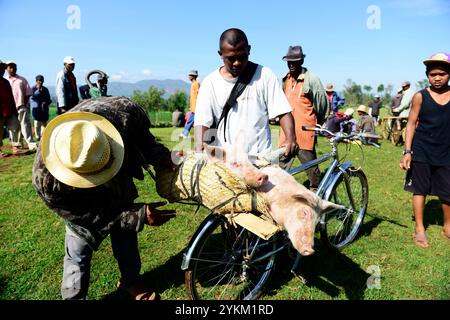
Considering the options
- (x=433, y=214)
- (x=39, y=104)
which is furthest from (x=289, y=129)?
(x=39, y=104)

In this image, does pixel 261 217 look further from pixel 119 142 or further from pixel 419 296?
pixel 419 296

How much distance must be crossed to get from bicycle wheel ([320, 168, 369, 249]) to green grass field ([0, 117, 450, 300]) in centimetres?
15

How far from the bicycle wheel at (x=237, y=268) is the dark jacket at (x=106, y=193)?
812 millimetres

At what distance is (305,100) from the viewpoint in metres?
5.09

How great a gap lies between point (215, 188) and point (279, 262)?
5.71 ft

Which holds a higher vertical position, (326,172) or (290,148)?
(290,148)

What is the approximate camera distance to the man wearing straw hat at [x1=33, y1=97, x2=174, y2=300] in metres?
1.97

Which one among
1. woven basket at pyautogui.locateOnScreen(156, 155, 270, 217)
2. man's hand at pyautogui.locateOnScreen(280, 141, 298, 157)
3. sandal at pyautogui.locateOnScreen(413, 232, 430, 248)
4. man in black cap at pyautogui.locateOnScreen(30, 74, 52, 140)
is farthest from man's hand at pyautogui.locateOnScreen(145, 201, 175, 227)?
man in black cap at pyautogui.locateOnScreen(30, 74, 52, 140)

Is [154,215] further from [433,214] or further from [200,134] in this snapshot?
[433,214]

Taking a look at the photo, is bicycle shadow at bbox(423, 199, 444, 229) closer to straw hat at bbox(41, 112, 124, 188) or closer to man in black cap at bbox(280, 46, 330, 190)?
man in black cap at bbox(280, 46, 330, 190)

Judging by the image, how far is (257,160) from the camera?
2471mm
